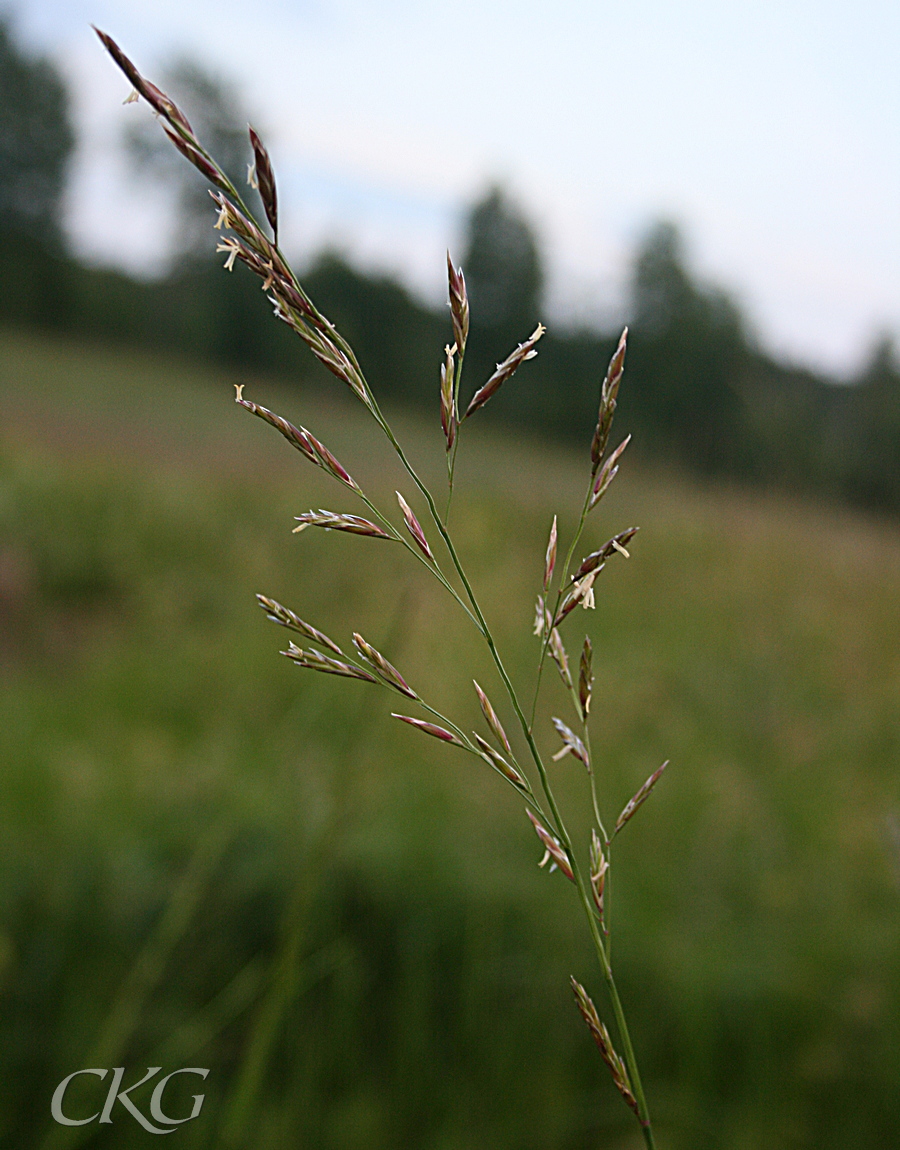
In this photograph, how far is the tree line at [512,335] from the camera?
43.5 feet

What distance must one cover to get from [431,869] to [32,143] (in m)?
27.5

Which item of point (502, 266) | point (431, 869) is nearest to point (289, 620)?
point (431, 869)

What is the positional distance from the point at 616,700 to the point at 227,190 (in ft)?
17.1

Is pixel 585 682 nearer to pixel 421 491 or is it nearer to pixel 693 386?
pixel 421 491

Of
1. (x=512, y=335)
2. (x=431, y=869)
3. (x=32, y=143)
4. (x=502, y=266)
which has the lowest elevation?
(x=431, y=869)

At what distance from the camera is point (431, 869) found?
2.91m

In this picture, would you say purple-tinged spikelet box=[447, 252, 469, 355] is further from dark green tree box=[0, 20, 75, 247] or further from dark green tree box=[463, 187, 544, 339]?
dark green tree box=[0, 20, 75, 247]

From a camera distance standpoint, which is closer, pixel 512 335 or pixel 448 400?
pixel 448 400

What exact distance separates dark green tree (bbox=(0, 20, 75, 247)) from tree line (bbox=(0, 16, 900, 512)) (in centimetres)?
5

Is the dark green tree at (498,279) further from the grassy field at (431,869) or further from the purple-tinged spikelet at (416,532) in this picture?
the purple-tinged spikelet at (416,532)

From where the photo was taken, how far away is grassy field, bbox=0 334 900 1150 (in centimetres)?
209

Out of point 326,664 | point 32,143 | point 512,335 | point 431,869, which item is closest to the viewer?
point 326,664

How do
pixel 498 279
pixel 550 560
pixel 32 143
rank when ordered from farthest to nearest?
1. pixel 32 143
2. pixel 498 279
3. pixel 550 560

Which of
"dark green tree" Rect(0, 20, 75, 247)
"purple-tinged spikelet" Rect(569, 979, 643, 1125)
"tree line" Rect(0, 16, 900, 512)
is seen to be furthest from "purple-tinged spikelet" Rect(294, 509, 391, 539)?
"dark green tree" Rect(0, 20, 75, 247)
